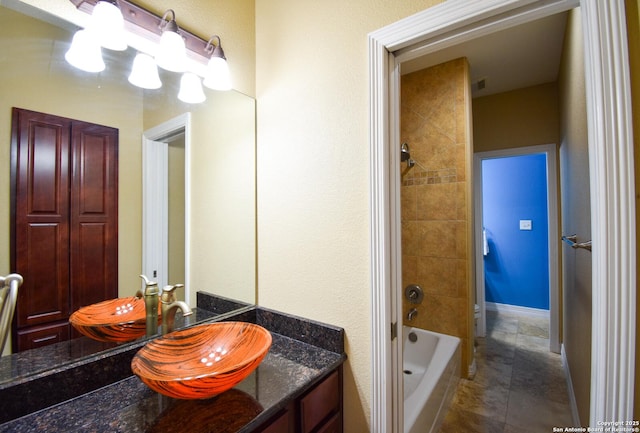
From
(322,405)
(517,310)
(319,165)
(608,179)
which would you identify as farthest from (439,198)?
(517,310)

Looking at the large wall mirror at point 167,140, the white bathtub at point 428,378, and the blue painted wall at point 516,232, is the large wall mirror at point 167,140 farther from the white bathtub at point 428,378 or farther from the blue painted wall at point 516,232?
the blue painted wall at point 516,232

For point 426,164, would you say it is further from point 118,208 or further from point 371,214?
point 118,208

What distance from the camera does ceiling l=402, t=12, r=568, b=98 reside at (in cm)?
212

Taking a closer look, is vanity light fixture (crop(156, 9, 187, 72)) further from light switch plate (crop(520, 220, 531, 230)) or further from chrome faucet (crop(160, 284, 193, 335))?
light switch plate (crop(520, 220, 531, 230))

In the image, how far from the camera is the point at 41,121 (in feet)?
2.69

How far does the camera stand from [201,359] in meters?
0.95

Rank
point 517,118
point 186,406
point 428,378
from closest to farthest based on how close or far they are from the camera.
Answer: point 186,406, point 428,378, point 517,118

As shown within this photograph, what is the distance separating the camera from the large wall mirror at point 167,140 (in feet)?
2.58

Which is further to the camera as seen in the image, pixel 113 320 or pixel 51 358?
pixel 113 320

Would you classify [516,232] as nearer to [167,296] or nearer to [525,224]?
[525,224]

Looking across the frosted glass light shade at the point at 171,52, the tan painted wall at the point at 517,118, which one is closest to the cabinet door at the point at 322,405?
the frosted glass light shade at the point at 171,52

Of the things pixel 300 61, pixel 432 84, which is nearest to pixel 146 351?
pixel 300 61

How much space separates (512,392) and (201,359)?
2.44 m

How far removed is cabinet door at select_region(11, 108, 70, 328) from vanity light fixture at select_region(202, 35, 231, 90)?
1.87ft
